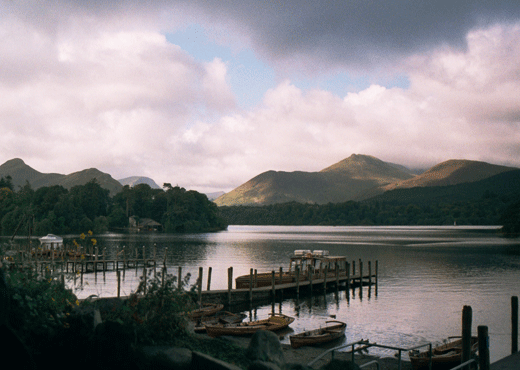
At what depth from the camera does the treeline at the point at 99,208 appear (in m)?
130

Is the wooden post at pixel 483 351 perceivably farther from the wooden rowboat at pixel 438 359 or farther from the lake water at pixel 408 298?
Answer: the lake water at pixel 408 298

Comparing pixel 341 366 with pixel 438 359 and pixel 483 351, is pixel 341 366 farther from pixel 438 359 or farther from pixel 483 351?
pixel 438 359

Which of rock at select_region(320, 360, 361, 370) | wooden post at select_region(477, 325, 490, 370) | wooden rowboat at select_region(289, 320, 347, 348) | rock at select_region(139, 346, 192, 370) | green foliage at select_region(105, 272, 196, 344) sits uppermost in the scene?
green foliage at select_region(105, 272, 196, 344)

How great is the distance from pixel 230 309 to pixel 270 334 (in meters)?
20.6

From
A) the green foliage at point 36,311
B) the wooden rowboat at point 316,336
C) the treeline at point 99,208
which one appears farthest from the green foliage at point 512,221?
the green foliage at point 36,311

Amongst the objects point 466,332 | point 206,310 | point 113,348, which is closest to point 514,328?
point 466,332

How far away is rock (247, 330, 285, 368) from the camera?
33.7 ft

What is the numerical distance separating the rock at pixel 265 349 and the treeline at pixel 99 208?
12252 cm

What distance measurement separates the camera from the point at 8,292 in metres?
8.27

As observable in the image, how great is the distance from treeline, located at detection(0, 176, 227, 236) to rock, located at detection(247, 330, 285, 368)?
A: 12252 centimetres

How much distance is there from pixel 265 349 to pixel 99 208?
5893 inches

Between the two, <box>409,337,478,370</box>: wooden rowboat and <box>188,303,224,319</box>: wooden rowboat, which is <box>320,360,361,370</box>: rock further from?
<box>188,303,224,319</box>: wooden rowboat

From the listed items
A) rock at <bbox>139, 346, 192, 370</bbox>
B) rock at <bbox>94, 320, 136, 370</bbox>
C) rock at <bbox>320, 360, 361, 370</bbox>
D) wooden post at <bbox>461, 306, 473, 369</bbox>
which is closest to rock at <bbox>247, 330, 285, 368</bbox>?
rock at <bbox>320, 360, 361, 370</bbox>

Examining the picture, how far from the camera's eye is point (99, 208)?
151 m
